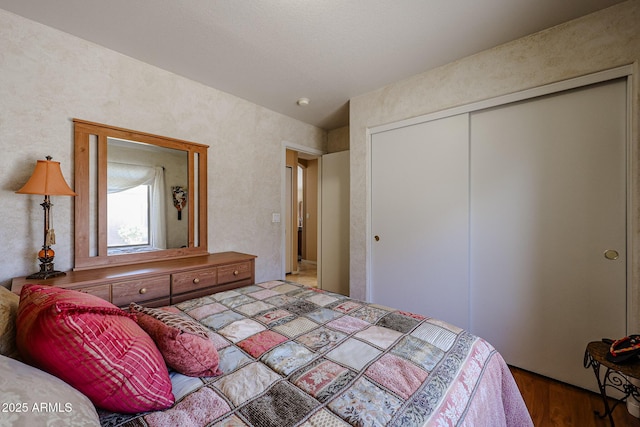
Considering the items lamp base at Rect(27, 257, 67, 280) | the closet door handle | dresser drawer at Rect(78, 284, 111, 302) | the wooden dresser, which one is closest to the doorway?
the wooden dresser

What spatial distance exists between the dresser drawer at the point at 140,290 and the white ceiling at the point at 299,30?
1757mm

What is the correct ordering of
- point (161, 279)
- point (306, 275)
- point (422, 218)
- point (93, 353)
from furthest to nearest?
point (306, 275) < point (422, 218) < point (161, 279) < point (93, 353)

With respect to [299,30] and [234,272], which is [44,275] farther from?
[299,30]

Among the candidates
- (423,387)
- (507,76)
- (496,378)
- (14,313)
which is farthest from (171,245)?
(507,76)

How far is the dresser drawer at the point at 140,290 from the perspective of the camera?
172cm

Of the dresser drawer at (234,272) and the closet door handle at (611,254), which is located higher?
the closet door handle at (611,254)

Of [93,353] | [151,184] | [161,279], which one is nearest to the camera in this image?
[93,353]

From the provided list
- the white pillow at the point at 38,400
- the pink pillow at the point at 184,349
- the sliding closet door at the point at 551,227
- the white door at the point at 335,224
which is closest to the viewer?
the white pillow at the point at 38,400

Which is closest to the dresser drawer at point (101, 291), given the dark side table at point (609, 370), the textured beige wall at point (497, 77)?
the textured beige wall at point (497, 77)

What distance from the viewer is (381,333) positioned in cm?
121

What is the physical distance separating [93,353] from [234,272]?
1.74 m

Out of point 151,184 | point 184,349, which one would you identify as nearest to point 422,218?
point 184,349

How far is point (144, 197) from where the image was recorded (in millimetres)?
2252

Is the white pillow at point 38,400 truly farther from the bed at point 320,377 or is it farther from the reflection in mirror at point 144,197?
the reflection in mirror at point 144,197
